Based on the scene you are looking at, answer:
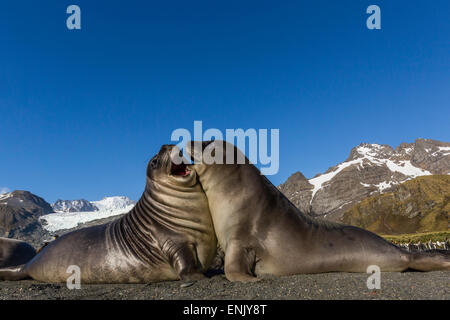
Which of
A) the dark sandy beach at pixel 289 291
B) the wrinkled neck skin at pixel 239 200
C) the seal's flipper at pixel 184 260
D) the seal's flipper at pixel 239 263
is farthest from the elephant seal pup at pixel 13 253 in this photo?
the seal's flipper at pixel 239 263

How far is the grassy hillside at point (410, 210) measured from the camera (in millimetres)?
120981

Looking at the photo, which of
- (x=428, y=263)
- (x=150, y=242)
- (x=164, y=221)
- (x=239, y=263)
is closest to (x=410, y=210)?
(x=428, y=263)

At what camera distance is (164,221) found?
7715mm

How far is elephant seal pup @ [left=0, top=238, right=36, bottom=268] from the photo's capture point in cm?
1073

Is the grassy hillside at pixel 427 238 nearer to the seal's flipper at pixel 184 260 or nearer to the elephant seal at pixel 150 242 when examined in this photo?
the elephant seal at pixel 150 242

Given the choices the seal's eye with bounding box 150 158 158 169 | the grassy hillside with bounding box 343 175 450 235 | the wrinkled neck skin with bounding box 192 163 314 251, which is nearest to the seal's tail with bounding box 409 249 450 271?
the wrinkled neck skin with bounding box 192 163 314 251

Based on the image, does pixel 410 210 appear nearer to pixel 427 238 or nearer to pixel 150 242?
pixel 427 238

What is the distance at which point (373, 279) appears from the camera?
550 cm

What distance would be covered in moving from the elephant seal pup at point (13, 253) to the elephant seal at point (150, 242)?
2604 mm

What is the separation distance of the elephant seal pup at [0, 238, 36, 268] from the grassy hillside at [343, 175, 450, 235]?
126834 mm

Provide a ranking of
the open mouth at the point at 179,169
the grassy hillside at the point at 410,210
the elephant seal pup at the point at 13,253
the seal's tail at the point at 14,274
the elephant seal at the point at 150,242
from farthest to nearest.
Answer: the grassy hillside at the point at 410,210
the elephant seal pup at the point at 13,253
the seal's tail at the point at 14,274
the open mouth at the point at 179,169
the elephant seal at the point at 150,242

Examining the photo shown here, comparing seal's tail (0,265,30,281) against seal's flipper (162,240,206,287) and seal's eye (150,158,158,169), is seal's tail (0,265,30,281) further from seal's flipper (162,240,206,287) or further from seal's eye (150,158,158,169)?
seal's eye (150,158,158,169)
